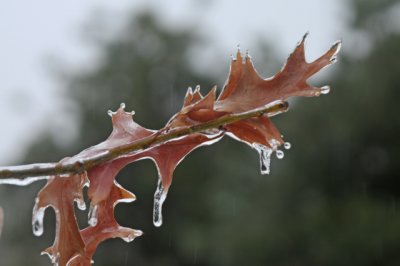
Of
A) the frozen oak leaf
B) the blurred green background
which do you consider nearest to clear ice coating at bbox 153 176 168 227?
the frozen oak leaf

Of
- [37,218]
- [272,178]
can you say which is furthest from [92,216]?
[272,178]

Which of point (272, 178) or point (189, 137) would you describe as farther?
point (272, 178)

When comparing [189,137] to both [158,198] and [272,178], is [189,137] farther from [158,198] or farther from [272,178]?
[272,178]

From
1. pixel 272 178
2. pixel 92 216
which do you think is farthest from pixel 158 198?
pixel 272 178

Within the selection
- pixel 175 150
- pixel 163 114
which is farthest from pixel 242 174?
pixel 175 150

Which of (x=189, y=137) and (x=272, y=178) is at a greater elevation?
(x=272, y=178)

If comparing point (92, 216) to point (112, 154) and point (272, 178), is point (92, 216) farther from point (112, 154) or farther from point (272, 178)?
point (272, 178)

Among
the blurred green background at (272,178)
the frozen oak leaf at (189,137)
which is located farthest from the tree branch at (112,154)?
the blurred green background at (272,178)
